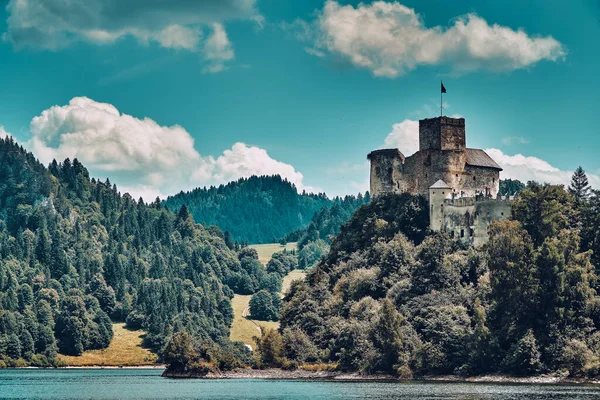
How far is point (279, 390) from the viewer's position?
348ft

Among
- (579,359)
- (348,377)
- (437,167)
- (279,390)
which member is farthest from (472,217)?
→ (279,390)

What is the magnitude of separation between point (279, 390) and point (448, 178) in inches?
1721

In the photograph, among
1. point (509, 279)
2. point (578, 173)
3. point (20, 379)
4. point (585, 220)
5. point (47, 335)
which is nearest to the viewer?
point (509, 279)

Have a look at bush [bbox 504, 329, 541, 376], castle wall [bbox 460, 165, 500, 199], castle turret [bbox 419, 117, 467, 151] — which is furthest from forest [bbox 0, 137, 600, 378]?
castle turret [bbox 419, 117, 467, 151]

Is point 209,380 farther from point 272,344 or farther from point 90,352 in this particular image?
point 90,352

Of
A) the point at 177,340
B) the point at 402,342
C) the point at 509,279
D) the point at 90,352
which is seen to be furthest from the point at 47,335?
the point at 509,279

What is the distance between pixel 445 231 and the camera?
132 meters

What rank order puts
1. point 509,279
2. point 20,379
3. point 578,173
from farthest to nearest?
point 20,379 → point 578,173 → point 509,279

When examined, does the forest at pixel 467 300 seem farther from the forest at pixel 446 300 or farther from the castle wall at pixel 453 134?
the castle wall at pixel 453 134

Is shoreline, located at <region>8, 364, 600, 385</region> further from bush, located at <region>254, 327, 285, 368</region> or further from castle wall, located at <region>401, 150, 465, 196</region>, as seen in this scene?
castle wall, located at <region>401, 150, 465, 196</region>

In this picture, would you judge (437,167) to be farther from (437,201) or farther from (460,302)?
(460,302)

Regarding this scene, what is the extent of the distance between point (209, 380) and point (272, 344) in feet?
28.8

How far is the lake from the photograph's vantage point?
9281 centimetres

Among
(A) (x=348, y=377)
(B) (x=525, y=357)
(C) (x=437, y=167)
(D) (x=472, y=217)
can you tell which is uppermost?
(C) (x=437, y=167)
